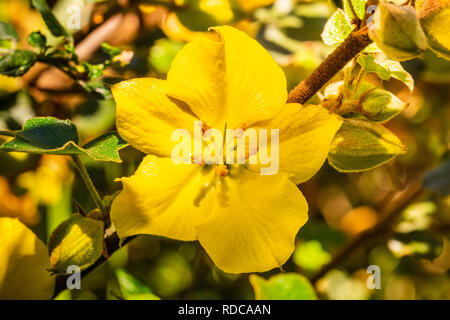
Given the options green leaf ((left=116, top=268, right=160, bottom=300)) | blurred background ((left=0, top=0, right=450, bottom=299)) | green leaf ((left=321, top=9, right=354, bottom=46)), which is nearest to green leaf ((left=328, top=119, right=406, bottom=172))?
green leaf ((left=321, top=9, right=354, bottom=46))

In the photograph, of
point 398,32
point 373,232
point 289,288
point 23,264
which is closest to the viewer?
point 398,32

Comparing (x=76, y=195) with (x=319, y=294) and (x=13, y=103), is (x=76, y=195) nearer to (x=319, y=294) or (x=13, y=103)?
(x=13, y=103)

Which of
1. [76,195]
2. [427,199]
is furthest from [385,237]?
[76,195]

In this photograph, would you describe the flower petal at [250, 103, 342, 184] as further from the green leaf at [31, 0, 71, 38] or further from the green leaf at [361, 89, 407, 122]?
the green leaf at [31, 0, 71, 38]

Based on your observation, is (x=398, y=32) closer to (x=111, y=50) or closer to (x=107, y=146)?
(x=107, y=146)

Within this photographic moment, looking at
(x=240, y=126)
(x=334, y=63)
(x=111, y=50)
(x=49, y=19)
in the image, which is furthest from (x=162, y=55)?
(x=334, y=63)

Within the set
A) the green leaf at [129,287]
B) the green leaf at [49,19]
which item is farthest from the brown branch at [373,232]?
the green leaf at [49,19]

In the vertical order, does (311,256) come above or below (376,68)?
below
